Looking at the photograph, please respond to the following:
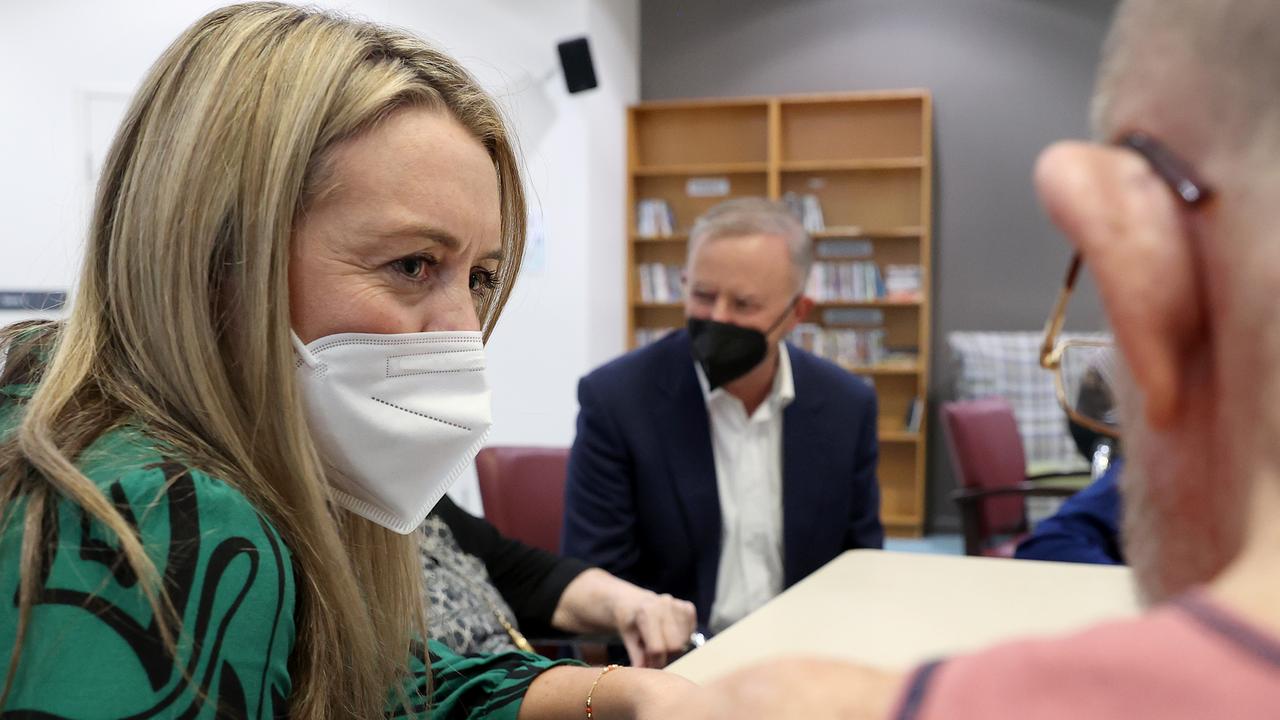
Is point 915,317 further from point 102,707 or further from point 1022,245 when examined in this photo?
point 102,707

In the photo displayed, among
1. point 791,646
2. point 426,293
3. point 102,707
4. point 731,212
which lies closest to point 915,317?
point 731,212

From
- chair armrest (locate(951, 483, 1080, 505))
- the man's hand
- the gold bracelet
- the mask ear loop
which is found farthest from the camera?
chair armrest (locate(951, 483, 1080, 505))

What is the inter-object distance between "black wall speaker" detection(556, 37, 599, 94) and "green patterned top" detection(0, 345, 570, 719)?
5183 millimetres

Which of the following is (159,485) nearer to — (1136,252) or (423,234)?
(423,234)

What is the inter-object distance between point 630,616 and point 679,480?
A: 0.68 m

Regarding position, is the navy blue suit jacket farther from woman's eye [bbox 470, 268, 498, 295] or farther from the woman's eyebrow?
the woman's eyebrow

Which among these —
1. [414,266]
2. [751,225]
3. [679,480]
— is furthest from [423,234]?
[751,225]

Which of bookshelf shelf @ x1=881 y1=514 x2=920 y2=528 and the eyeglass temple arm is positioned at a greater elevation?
the eyeglass temple arm

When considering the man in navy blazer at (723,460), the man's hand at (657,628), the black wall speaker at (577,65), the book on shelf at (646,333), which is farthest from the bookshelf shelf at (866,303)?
the man's hand at (657,628)

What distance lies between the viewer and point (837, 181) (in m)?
7.15

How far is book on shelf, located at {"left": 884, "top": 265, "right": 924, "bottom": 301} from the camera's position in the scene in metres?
6.96

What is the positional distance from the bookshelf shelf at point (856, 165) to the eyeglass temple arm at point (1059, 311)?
651 cm

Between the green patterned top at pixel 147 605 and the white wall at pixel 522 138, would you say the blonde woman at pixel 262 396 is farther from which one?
the white wall at pixel 522 138

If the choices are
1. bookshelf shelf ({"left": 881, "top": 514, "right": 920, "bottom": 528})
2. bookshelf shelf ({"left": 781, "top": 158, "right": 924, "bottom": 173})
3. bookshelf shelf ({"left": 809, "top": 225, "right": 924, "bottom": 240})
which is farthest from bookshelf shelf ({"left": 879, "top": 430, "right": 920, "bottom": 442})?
bookshelf shelf ({"left": 781, "top": 158, "right": 924, "bottom": 173})
